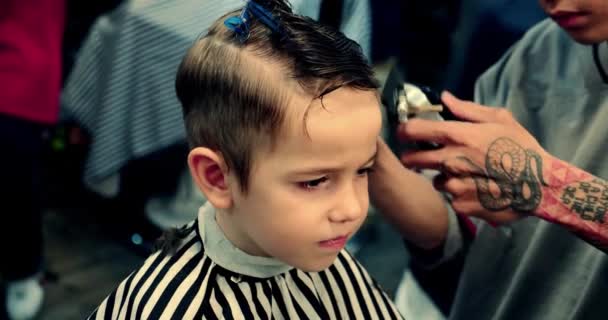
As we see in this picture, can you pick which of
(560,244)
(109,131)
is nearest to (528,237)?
(560,244)

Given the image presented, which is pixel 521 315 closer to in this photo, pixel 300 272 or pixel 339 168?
pixel 300 272

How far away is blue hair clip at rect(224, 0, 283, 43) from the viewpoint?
770 millimetres

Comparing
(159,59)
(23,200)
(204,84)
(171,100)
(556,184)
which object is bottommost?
(23,200)

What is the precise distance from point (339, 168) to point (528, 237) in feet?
1.92

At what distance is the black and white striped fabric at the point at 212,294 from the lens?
0.86m

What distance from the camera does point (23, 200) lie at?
198 centimetres

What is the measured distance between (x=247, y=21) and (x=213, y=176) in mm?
230

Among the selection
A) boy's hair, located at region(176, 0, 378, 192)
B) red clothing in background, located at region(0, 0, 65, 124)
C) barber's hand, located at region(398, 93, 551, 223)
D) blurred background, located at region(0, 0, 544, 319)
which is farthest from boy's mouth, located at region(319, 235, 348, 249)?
red clothing in background, located at region(0, 0, 65, 124)

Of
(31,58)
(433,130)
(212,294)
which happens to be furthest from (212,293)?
(31,58)

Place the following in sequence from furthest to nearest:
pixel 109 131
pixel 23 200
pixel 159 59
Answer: pixel 23 200 → pixel 109 131 → pixel 159 59

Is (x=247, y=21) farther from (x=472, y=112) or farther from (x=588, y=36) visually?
(x=588, y=36)

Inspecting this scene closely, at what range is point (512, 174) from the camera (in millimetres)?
996

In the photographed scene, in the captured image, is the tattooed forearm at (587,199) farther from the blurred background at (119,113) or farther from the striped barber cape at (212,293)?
the blurred background at (119,113)

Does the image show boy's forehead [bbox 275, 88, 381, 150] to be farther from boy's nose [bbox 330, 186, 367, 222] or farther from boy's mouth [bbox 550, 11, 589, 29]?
boy's mouth [bbox 550, 11, 589, 29]
